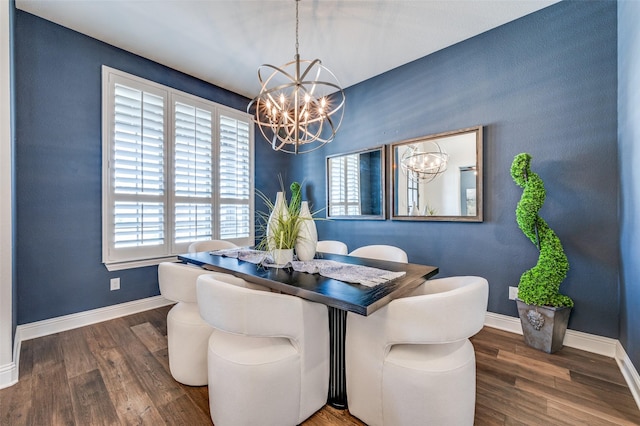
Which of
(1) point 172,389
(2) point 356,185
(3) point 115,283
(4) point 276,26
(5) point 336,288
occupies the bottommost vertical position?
(1) point 172,389

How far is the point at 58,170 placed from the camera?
2.50 metres

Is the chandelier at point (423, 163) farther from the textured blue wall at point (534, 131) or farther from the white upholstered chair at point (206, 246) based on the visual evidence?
the white upholstered chair at point (206, 246)

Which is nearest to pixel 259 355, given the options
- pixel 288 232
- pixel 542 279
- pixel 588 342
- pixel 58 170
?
pixel 288 232

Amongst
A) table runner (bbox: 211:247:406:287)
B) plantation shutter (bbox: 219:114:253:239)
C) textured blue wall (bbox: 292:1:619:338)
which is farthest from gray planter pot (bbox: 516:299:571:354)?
plantation shutter (bbox: 219:114:253:239)

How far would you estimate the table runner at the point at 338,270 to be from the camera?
4.91ft

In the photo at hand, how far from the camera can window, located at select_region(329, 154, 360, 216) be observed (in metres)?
3.67

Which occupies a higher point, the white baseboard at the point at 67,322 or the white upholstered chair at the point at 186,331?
the white upholstered chair at the point at 186,331

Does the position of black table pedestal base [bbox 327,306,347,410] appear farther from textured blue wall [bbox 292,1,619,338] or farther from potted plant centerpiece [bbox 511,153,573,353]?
textured blue wall [bbox 292,1,619,338]

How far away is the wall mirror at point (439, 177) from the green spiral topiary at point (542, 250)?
498 mm

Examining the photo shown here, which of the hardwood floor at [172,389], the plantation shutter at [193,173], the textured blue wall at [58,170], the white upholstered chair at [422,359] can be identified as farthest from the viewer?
the plantation shutter at [193,173]

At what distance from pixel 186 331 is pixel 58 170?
2.16m

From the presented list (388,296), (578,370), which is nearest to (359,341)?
(388,296)

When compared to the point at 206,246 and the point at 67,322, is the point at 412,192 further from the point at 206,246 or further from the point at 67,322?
the point at 67,322

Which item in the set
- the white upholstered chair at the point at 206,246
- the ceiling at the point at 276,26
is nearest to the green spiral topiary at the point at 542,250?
the ceiling at the point at 276,26
